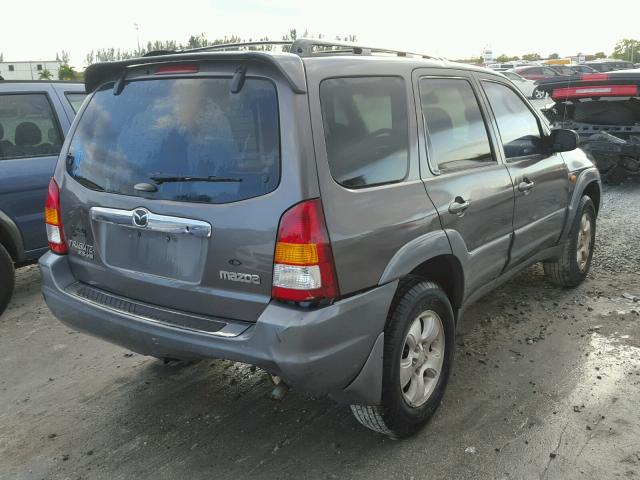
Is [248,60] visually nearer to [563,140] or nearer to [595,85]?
[563,140]

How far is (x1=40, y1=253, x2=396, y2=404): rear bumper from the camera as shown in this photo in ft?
7.63

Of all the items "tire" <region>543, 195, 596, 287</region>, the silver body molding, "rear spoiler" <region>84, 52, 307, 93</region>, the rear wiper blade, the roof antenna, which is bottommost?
"tire" <region>543, 195, 596, 287</region>

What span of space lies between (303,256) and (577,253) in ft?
10.9

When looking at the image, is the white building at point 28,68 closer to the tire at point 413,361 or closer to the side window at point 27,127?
the side window at point 27,127

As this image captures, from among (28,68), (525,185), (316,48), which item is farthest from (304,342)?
(28,68)

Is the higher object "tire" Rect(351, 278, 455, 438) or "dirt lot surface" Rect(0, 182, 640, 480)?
"tire" Rect(351, 278, 455, 438)

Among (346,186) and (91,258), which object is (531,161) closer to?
(346,186)

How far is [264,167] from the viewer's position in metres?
2.40

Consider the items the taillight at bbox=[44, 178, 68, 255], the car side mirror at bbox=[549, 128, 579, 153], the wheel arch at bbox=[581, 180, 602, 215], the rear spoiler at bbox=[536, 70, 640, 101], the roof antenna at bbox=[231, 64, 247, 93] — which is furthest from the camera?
the rear spoiler at bbox=[536, 70, 640, 101]

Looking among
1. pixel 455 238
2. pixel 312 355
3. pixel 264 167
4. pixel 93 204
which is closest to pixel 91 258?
pixel 93 204

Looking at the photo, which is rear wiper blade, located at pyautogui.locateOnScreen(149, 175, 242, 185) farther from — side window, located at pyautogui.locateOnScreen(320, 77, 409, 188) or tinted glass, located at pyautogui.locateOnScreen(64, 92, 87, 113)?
tinted glass, located at pyautogui.locateOnScreen(64, 92, 87, 113)

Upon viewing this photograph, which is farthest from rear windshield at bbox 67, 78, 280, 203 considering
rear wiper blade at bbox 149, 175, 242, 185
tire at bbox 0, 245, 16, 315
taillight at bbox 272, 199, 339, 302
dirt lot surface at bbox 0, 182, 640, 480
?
tire at bbox 0, 245, 16, 315

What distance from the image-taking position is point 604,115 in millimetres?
8789

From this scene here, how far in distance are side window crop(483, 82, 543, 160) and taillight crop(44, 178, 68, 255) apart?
2.64 m
